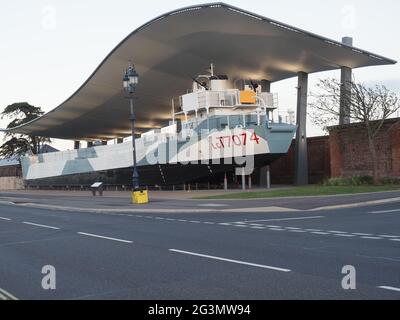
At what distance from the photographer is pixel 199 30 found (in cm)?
3734

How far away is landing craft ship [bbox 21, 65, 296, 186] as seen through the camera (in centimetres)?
3434

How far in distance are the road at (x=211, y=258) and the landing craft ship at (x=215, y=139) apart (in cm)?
1665

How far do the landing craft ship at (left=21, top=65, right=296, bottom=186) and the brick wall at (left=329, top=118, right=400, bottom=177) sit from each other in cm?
347

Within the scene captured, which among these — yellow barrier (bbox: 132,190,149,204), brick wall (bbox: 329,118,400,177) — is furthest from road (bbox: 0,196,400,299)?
brick wall (bbox: 329,118,400,177)

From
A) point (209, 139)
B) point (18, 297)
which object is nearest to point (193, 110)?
point (209, 139)

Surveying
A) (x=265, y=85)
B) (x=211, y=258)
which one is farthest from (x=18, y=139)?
(x=211, y=258)

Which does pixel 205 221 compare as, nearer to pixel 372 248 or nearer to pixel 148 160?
pixel 372 248

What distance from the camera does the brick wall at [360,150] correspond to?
31.5 m
